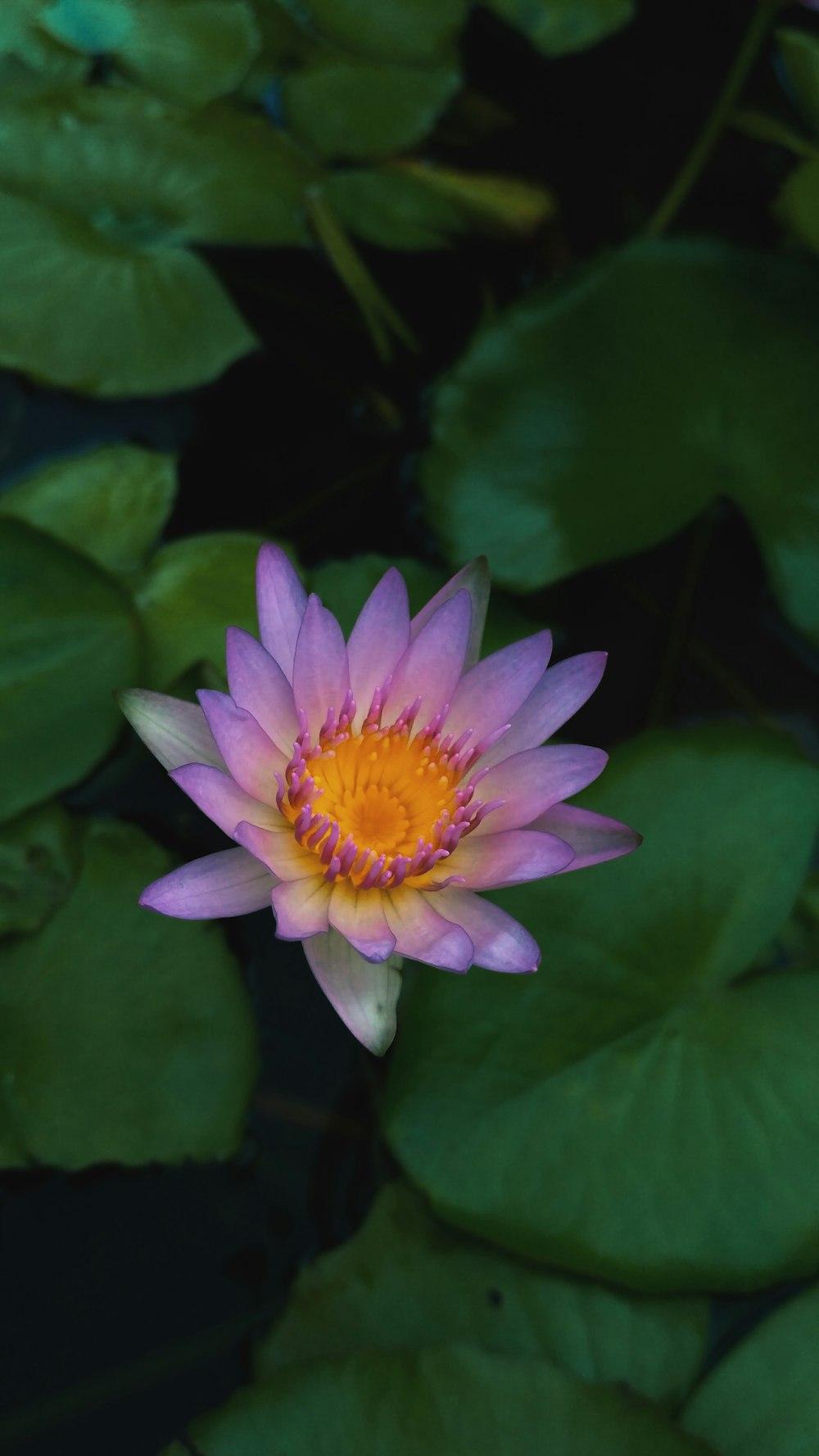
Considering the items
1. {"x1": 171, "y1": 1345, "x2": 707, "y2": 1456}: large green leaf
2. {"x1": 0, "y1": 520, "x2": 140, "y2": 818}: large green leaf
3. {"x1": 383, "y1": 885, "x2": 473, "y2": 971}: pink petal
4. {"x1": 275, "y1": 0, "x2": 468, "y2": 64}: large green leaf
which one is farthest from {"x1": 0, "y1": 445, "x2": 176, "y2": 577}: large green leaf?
{"x1": 171, "y1": 1345, "x2": 707, "y2": 1456}: large green leaf

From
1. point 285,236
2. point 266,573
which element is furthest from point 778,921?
point 285,236

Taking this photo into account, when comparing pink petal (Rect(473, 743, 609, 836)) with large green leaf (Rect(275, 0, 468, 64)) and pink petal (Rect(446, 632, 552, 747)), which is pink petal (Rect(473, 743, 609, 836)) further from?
large green leaf (Rect(275, 0, 468, 64))

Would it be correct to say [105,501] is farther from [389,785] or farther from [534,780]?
[534,780]

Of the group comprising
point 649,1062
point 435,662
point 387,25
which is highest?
point 387,25

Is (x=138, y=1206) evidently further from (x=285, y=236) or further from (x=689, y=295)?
(x=689, y=295)

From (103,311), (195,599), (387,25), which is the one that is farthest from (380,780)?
(387,25)

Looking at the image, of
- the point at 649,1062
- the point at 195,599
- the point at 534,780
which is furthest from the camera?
the point at 195,599

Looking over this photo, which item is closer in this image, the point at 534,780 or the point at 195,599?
the point at 534,780
